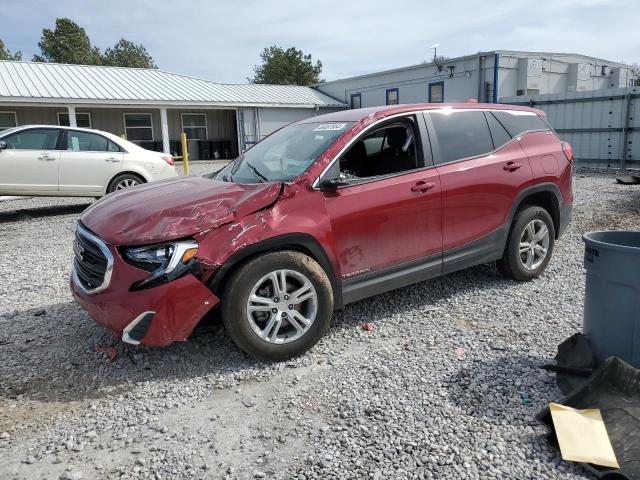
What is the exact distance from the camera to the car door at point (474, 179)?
4.37m

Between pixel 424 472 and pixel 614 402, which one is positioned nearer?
pixel 424 472

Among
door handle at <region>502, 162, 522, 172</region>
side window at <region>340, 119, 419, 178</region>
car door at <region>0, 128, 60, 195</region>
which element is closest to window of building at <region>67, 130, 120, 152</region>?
car door at <region>0, 128, 60, 195</region>

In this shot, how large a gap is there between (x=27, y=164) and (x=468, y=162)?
815 centimetres

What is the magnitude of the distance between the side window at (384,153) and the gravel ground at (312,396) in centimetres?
124

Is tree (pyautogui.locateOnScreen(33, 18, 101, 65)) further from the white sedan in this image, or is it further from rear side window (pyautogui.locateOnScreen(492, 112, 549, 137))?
rear side window (pyautogui.locateOnScreen(492, 112, 549, 137))

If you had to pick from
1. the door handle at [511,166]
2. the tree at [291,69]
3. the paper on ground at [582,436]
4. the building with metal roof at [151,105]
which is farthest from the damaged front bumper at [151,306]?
the tree at [291,69]

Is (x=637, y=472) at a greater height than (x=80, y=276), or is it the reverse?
(x=80, y=276)

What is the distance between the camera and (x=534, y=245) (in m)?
5.11

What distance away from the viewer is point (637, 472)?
2326mm

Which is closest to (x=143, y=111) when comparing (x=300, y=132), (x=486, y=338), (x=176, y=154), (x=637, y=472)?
(x=176, y=154)

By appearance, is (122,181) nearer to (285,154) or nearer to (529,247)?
(285,154)

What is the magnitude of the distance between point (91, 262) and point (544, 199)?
4.33 metres

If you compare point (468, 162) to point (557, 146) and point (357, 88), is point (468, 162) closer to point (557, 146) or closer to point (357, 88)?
point (557, 146)

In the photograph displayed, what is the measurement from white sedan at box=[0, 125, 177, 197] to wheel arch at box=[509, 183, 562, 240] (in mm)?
7464
